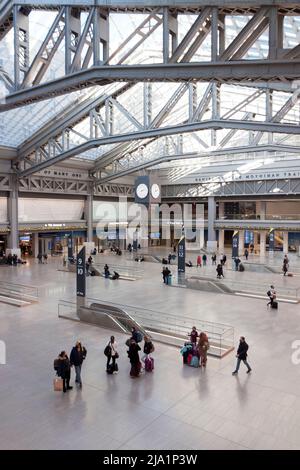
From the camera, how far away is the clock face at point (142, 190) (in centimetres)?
3062

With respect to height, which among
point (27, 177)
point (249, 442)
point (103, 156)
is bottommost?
point (249, 442)

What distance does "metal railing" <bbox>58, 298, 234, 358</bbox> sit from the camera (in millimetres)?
12805

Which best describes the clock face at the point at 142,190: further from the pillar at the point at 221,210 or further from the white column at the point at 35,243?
the pillar at the point at 221,210

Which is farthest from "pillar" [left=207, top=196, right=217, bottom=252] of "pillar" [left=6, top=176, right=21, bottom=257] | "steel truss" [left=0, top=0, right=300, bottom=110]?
"steel truss" [left=0, top=0, right=300, bottom=110]

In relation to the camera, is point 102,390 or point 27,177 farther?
point 27,177

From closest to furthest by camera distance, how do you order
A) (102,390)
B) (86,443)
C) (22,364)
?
(86,443) → (102,390) → (22,364)

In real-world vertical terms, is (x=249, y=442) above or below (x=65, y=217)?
below

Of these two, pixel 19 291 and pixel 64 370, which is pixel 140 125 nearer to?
pixel 19 291

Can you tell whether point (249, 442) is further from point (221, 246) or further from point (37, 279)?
point (221, 246)

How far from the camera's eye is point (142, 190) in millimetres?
30953

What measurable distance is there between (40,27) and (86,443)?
17236 mm

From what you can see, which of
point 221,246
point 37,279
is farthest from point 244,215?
point 37,279

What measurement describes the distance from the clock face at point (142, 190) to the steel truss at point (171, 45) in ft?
62.1

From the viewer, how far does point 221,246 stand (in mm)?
47688
